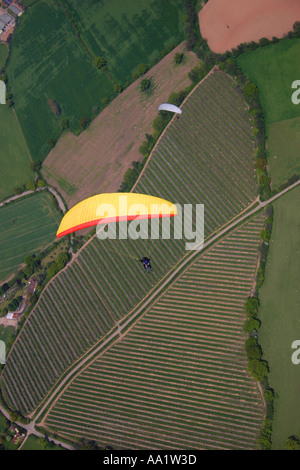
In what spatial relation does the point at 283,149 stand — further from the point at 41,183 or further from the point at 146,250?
the point at 41,183

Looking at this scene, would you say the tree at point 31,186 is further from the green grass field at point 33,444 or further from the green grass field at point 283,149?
the green grass field at point 33,444

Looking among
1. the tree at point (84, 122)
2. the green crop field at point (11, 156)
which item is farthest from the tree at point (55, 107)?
the green crop field at point (11, 156)

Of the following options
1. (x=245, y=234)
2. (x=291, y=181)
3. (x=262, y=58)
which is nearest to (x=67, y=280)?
(x=245, y=234)

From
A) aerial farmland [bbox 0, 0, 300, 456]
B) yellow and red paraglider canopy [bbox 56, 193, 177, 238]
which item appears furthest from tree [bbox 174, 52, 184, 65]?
yellow and red paraglider canopy [bbox 56, 193, 177, 238]

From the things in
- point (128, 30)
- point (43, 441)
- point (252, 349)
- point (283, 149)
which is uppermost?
point (128, 30)

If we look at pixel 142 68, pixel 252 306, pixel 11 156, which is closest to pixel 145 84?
pixel 142 68

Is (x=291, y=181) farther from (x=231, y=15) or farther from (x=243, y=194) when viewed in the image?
(x=231, y=15)
